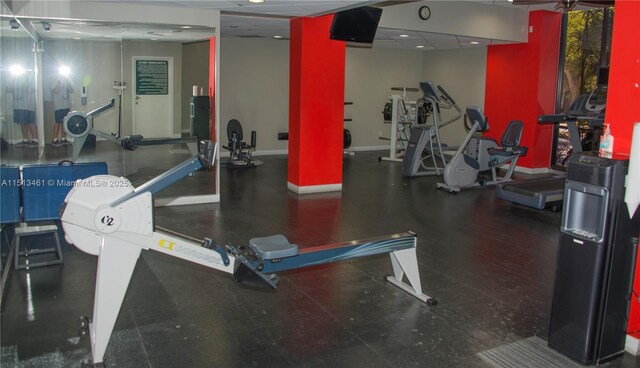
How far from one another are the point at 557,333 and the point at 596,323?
23cm

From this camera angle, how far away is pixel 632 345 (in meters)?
2.94

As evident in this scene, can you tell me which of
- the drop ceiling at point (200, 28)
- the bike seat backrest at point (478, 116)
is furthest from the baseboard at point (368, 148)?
the drop ceiling at point (200, 28)

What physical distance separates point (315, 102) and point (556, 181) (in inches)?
134

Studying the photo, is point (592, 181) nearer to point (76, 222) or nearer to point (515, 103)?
point (76, 222)

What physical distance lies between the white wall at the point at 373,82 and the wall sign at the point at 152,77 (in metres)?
5.57

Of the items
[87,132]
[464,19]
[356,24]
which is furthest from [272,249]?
[464,19]

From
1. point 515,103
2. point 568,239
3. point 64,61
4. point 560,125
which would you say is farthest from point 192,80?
point 560,125

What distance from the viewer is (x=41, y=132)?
561cm

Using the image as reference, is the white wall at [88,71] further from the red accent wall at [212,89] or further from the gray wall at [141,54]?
the red accent wall at [212,89]

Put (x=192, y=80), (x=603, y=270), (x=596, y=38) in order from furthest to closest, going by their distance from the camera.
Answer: (x=596, y=38) → (x=192, y=80) → (x=603, y=270)

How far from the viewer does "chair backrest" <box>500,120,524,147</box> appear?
801cm

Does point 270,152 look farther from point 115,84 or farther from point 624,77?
point 624,77

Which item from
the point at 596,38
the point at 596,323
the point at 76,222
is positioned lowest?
the point at 596,323

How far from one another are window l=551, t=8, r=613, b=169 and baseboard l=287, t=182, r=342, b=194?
4.23m
